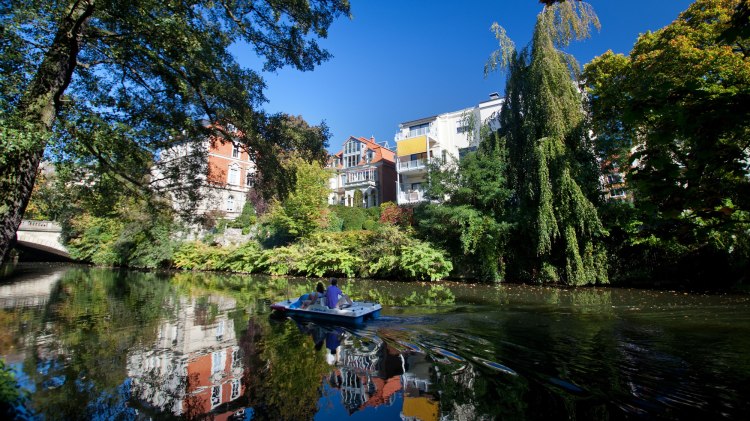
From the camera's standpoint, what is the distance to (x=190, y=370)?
6.79 metres

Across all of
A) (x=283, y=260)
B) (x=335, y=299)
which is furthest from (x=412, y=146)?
(x=335, y=299)

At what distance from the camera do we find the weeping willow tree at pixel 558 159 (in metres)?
17.2

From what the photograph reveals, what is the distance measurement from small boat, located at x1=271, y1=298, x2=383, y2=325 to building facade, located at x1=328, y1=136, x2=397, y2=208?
31.5 metres

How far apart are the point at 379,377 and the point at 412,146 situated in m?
33.8

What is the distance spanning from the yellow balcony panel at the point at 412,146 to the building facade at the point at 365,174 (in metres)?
6.19

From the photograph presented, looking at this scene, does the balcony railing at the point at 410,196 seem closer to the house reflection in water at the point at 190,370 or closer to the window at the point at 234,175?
the window at the point at 234,175

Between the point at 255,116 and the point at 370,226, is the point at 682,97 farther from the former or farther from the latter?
the point at 370,226

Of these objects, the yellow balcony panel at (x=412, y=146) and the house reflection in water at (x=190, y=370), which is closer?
the house reflection in water at (x=190, y=370)

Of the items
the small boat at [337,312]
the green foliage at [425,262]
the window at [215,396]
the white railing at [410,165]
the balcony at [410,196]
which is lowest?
the window at [215,396]

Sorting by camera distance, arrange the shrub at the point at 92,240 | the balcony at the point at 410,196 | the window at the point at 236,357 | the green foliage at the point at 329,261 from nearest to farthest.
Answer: the window at the point at 236,357, the green foliage at the point at 329,261, the balcony at the point at 410,196, the shrub at the point at 92,240

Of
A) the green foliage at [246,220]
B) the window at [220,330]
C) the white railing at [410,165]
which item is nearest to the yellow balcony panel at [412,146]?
the white railing at [410,165]

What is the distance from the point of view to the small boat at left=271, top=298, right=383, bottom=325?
33.3ft

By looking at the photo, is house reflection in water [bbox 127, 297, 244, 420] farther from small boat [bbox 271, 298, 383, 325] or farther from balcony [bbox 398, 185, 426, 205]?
balcony [bbox 398, 185, 426, 205]

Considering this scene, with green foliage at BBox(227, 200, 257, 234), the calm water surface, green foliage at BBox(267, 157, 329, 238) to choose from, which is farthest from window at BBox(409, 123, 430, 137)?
the calm water surface
